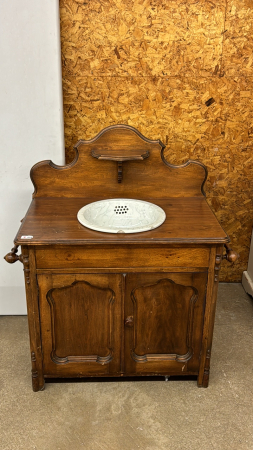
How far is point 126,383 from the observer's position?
7.18 ft

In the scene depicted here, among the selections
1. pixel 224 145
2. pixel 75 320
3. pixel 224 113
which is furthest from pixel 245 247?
pixel 75 320

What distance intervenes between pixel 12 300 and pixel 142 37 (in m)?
1.66

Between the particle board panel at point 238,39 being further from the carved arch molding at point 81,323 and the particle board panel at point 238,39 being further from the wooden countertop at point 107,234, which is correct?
the carved arch molding at point 81,323

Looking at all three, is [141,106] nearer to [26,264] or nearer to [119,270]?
[119,270]

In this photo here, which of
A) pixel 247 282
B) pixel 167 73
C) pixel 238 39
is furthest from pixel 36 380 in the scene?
pixel 238 39

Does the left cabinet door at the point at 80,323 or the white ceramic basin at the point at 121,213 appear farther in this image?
the white ceramic basin at the point at 121,213

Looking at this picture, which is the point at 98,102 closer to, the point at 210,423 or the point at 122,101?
the point at 122,101

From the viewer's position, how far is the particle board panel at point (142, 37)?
7.70ft

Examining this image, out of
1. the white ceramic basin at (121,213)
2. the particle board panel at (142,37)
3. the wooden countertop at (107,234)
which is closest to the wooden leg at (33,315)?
the wooden countertop at (107,234)

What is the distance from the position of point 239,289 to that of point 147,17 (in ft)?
5.75

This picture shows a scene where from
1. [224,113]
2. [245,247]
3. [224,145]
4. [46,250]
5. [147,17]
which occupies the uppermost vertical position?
[147,17]

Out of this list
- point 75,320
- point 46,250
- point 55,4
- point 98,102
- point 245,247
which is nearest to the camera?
point 46,250

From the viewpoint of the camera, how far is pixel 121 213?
7.36ft

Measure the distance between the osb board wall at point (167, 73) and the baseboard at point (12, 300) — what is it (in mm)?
857
